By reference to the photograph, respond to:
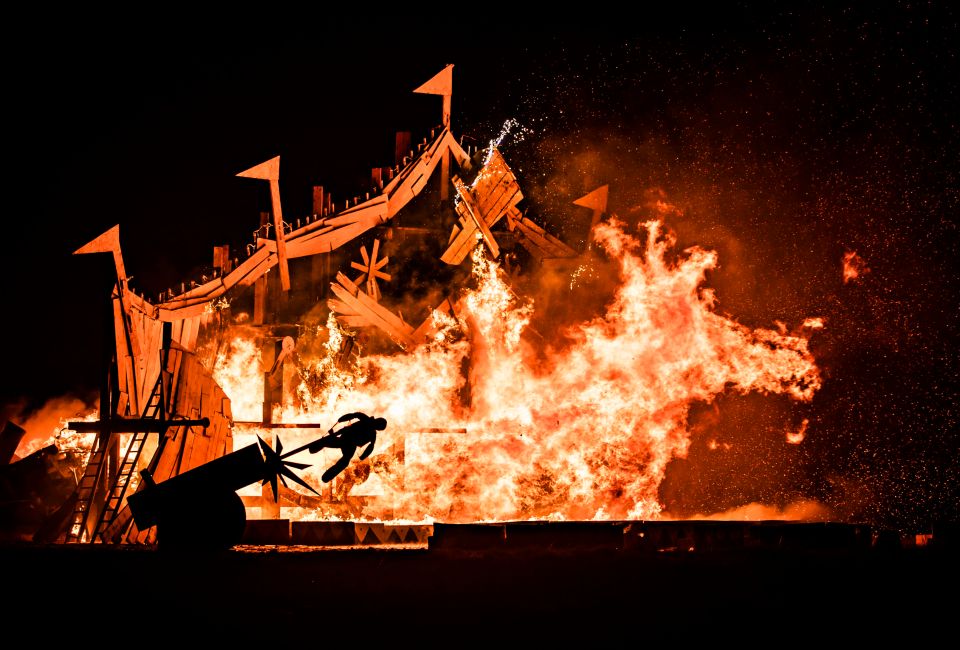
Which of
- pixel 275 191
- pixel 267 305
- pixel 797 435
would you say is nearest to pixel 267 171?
pixel 275 191

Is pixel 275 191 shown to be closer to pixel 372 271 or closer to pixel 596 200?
pixel 372 271

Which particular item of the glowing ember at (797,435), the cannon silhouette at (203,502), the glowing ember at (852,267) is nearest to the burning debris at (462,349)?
the glowing ember at (797,435)

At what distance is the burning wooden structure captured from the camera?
1133 centimetres

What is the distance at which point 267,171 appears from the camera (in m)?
14.2

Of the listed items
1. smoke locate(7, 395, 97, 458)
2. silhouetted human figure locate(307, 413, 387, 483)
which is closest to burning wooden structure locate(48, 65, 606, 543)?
smoke locate(7, 395, 97, 458)

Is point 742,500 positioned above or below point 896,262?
below

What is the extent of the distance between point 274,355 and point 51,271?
13.6 feet

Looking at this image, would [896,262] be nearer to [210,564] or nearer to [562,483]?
[562,483]

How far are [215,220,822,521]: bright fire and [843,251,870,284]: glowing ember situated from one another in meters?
1.35

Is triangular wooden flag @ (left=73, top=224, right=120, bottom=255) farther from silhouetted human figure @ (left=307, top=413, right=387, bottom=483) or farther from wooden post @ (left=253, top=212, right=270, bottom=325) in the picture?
silhouetted human figure @ (left=307, top=413, right=387, bottom=483)

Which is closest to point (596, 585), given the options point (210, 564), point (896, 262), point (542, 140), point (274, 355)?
point (210, 564)

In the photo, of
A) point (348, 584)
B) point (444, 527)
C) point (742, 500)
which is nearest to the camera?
point (348, 584)

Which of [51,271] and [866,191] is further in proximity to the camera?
[866,191]

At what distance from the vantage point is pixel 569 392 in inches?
621
